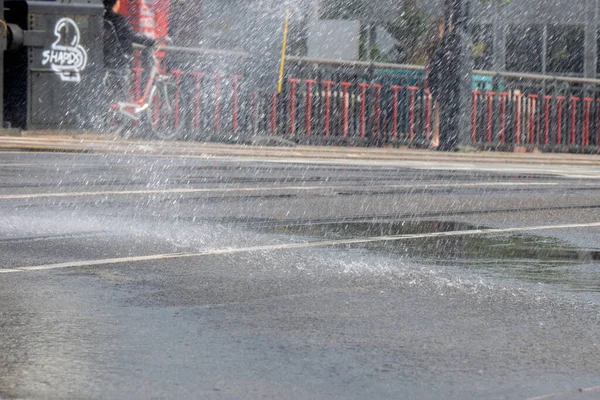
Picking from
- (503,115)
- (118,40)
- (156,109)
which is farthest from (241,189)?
(503,115)

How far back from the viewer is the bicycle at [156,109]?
1997 cm

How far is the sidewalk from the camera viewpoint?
17.5m

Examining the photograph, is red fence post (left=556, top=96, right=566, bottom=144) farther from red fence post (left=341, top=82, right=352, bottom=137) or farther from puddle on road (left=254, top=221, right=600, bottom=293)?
puddle on road (left=254, top=221, right=600, bottom=293)

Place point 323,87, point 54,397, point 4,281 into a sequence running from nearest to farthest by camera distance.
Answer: point 54,397 → point 4,281 → point 323,87

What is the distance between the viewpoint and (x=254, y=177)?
1390 cm

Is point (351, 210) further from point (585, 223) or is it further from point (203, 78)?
point (203, 78)

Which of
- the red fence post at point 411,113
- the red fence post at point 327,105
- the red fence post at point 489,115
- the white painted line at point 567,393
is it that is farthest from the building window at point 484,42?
the white painted line at point 567,393

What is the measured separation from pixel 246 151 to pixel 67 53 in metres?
3.82

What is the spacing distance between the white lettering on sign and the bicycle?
1.78ft

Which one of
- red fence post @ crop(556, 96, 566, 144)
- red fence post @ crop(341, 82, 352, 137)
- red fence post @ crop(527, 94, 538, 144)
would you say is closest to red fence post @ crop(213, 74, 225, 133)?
red fence post @ crop(341, 82, 352, 137)

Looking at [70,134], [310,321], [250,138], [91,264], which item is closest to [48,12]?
[70,134]

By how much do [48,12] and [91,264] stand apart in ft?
44.8

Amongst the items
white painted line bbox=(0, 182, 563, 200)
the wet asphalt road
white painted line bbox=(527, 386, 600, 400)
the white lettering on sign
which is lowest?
white painted line bbox=(527, 386, 600, 400)

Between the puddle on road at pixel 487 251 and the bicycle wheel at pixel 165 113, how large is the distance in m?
10.9
